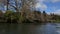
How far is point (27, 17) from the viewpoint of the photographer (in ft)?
33.0

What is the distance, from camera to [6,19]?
1020 centimetres

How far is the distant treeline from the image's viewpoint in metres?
9.92

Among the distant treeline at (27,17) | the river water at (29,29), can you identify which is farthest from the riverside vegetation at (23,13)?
the river water at (29,29)

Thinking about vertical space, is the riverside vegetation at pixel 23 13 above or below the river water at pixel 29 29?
above

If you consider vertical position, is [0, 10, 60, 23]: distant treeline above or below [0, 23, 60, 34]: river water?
above

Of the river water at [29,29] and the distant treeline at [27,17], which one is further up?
the distant treeline at [27,17]

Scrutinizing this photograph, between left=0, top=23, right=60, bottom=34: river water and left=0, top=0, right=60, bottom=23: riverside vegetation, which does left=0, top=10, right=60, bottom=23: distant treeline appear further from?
left=0, top=23, right=60, bottom=34: river water

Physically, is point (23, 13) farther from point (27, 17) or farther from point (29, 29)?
point (29, 29)

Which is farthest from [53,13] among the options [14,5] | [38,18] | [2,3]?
[2,3]

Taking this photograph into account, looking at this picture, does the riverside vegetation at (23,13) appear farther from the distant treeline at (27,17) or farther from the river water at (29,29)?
the river water at (29,29)

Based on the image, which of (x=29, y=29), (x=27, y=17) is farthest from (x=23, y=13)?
(x=29, y=29)

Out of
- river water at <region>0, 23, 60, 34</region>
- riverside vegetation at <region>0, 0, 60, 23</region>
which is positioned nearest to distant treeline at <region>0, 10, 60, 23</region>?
riverside vegetation at <region>0, 0, 60, 23</region>

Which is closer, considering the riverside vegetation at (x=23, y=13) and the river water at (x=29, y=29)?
the river water at (x=29, y=29)

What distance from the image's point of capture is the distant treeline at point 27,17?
9.92 meters
